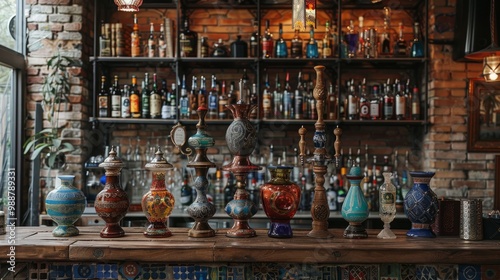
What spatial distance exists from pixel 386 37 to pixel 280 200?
282cm

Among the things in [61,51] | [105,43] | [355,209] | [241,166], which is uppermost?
[105,43]

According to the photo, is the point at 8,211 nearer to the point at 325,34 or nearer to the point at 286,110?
the point at 286,110

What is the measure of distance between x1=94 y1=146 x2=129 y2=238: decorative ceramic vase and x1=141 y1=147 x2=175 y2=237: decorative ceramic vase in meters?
0.11

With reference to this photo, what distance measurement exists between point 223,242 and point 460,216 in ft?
3.60

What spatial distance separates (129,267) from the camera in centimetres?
A: 237

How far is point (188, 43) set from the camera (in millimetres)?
4688

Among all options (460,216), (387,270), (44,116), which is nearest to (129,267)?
(387,270)

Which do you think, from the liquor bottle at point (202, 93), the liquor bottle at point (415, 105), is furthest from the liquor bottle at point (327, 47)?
the liquor bottle at point (202, 93)

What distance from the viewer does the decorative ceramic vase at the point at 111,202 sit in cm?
249

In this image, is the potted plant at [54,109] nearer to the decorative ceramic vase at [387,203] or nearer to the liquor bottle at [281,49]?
the liquor bottle at [281,49]

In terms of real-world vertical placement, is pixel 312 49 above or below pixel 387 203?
above

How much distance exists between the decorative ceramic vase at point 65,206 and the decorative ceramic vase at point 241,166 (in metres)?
0.68

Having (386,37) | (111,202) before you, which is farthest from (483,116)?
(111,202)

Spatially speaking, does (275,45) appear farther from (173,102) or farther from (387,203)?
(387,203)
